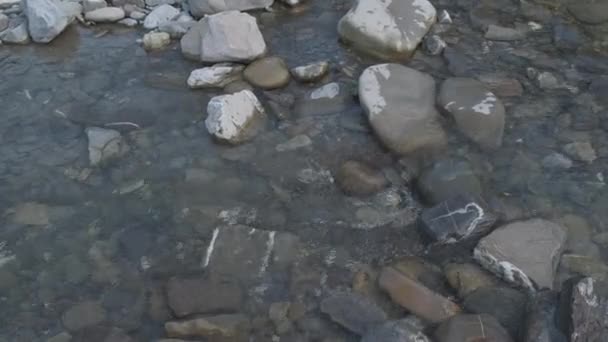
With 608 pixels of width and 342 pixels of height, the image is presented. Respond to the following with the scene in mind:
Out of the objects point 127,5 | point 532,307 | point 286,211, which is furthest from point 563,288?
point 127,5

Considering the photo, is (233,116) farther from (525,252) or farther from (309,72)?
(525,252)

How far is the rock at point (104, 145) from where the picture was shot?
3984mm

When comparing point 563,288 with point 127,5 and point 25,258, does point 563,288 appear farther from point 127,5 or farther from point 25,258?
point 127,5

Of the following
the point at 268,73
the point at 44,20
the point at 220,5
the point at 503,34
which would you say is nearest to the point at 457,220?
the point at 268,73

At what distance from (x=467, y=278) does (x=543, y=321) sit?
0.43 meters

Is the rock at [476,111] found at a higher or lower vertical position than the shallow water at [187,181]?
higher

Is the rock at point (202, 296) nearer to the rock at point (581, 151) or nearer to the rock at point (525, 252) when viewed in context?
the rock at point (525, 252)

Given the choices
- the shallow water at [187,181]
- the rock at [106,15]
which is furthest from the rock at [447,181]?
the rock at [106,15]

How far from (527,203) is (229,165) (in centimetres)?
165

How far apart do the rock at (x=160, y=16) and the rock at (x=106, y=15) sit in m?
0.22

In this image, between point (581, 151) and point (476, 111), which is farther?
point (476, 111)

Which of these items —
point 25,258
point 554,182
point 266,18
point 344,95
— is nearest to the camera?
point 25,258

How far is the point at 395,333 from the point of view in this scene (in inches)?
113

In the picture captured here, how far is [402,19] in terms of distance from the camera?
15.5ft
